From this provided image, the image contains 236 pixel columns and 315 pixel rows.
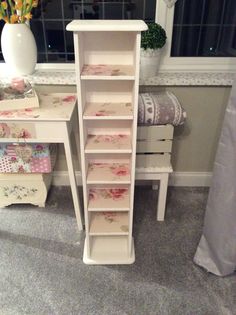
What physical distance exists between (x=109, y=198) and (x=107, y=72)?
0.60m

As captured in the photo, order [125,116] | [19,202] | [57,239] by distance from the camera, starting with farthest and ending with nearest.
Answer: [19,202]
[57,239]
[125,116]

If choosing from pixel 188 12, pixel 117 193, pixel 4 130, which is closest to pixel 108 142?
pixel 117 193

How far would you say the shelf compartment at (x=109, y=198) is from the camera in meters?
1.37

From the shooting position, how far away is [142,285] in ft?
4.58

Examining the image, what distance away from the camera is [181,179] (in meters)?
2.08

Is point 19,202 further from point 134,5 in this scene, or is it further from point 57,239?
point 134,5

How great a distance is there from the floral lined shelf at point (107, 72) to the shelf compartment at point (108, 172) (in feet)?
1.45

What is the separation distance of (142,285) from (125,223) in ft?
0.97

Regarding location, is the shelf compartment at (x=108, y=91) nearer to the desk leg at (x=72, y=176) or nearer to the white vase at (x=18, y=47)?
the desk leg at (x=72, y=176)

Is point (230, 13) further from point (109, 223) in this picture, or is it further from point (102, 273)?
point (102, 273)

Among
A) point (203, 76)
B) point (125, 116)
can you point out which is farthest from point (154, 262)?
point (203, 76)

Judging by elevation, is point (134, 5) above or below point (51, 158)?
above

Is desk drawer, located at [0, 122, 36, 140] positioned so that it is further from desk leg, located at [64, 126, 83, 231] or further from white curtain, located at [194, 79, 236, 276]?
white curtain, located at [194, 79, 236, 276]

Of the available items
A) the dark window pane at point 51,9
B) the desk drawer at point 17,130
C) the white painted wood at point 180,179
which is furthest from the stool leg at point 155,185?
the dark window pane at point 51,9
